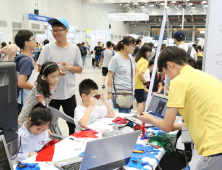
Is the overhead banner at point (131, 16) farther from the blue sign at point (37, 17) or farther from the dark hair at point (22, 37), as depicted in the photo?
the dark hair at point (22, 37)

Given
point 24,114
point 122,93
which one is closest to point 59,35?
point 24,114

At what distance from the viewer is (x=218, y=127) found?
1.35 meters

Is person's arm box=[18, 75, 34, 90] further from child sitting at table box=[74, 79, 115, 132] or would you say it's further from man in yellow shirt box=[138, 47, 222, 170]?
man in yellow shirt box=[138, 47, 222, 170]

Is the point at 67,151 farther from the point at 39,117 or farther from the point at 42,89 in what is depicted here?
the point at 42,89

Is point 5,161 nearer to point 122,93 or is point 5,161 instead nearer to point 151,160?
point 151,160

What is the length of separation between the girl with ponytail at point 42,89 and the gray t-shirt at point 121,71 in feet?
3.15

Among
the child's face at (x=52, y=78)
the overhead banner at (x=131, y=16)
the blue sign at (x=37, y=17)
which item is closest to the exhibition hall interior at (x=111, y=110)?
A: the child's face at (x=52, y=78)

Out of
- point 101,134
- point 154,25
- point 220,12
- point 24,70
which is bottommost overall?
point 101,134

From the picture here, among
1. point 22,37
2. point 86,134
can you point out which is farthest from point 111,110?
point 22,37

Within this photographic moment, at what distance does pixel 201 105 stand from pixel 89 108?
3.73 feet

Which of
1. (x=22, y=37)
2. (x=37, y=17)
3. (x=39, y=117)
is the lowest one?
(x=39, y=117)

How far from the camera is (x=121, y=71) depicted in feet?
10.7

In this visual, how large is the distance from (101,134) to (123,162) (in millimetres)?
599

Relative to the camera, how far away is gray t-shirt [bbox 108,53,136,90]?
3.25m
